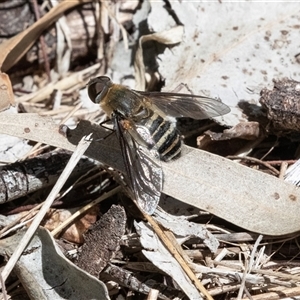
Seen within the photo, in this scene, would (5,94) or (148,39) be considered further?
(148,39)

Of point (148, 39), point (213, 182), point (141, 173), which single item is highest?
point (148, 39)

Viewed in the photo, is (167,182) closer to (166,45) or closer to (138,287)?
(138,287)

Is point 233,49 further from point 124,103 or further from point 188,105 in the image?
point 124,103

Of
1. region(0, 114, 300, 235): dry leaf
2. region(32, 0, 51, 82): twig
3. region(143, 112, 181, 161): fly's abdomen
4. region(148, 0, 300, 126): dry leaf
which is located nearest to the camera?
region(0, 114, 300, 235): dry leaf

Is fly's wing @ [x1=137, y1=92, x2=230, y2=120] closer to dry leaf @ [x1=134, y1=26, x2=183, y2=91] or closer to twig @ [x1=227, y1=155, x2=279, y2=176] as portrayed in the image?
twig @ [x1=227, y1=155, x2=279, y2=176]

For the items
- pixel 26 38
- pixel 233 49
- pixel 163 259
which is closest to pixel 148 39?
pixel 233 49

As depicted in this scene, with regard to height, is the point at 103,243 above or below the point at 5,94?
below

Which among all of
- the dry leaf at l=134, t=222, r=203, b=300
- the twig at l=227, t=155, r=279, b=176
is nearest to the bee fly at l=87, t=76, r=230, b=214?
the dry leaf at l=134, t=222, r=203, b=300
